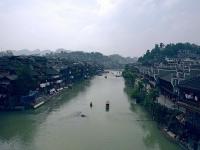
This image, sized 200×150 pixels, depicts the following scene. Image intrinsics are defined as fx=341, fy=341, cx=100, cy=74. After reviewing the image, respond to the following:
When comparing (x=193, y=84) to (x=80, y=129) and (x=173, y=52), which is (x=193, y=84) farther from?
(x=173, y=52)

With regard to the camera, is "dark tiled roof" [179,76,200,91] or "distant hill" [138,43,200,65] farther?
"distant hill" [138,43,200,65]

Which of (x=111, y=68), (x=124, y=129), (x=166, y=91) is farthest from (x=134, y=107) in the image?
(x=111, y=68)

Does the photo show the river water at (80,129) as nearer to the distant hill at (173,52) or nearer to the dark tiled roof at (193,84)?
the dark tiled roof at (193,84)

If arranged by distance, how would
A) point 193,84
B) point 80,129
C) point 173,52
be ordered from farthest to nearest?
point 173,52
point 80,129
point 193,84

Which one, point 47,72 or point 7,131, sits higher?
point 47,72

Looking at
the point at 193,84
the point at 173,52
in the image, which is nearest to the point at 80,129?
the point at 193,84

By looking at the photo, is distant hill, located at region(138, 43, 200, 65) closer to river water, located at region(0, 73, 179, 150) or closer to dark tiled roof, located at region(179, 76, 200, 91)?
river water, located at region(0, 73, 179, 150)

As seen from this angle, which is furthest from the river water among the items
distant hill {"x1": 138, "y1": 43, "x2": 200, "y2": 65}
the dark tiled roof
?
distant hill {"x1": 138, "y1": 43, "x2": 200, "y2": 65}

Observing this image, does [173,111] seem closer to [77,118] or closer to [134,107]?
[77,118]
